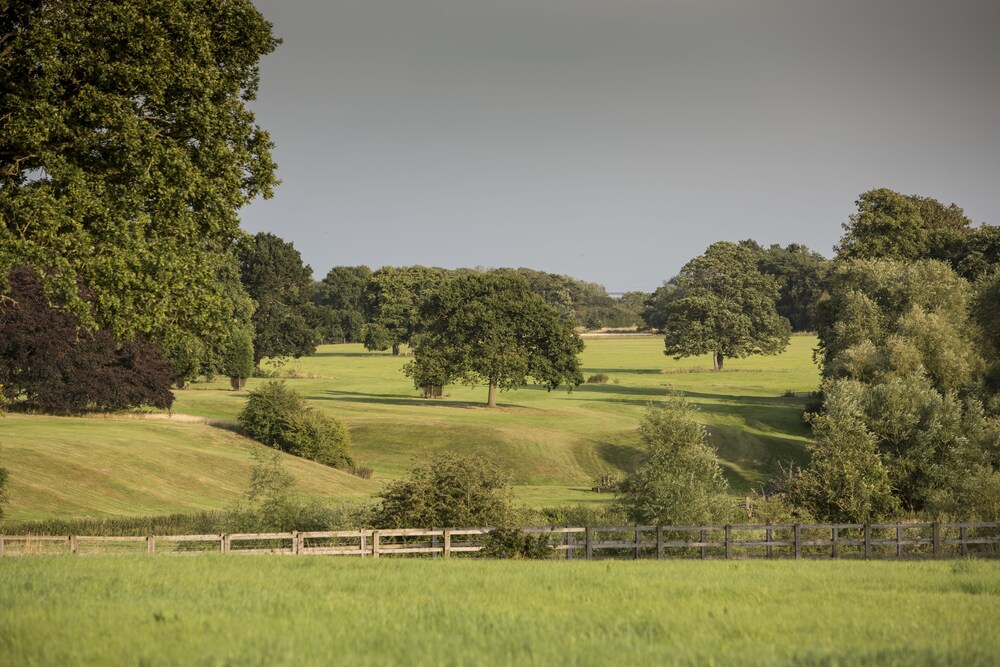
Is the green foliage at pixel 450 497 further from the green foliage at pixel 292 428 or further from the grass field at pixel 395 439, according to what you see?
the green foliage at pixel 292 428

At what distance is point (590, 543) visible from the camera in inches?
1287

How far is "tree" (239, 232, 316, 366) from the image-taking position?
386ft

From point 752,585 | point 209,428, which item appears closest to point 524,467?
point 209,428

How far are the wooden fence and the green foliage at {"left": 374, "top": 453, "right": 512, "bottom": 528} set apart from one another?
0.66m

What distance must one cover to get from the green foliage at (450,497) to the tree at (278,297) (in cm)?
8085

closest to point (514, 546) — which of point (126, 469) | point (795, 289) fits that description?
point (126, 469)

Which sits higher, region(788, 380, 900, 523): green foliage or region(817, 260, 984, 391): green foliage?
region(817, 260, 984, 391): green foliage

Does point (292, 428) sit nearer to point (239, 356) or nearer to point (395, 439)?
point (395, 439)

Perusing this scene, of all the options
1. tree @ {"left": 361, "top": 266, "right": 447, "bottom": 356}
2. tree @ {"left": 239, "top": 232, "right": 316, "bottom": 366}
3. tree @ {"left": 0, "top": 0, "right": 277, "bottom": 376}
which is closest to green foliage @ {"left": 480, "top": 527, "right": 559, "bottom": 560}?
tree @ {"left": 0, "top": 0, "right": 277, "bottom": 376}

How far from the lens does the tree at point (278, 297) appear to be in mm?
117750

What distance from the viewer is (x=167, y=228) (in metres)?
28.0

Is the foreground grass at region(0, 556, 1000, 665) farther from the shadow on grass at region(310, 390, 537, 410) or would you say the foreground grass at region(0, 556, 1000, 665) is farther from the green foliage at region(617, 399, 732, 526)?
the shadow on grass at region(310, 390, 537, 410)

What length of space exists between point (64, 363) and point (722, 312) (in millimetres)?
77231

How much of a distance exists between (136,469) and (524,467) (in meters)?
27.8
